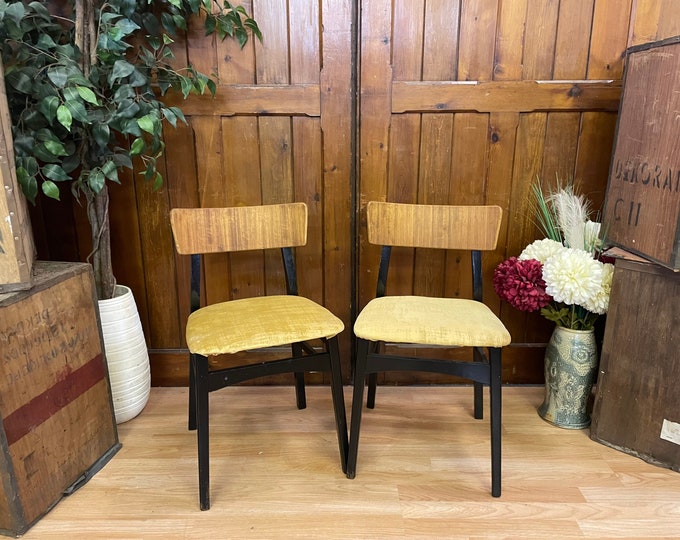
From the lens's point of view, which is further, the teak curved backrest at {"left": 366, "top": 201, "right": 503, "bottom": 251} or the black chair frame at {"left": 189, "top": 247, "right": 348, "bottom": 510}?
the teak curved backrest at {"left": 366, "top": 201, "right": 503, "bottom": 251}

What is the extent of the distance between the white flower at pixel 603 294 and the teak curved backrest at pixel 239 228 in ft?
3.19

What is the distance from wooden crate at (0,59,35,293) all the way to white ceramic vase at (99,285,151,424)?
43 cm

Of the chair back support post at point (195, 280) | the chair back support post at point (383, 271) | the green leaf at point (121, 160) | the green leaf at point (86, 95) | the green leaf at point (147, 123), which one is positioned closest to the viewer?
the green leaf at point (86, 95)

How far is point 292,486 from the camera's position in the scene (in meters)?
1.53

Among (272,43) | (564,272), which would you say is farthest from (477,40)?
(564,272)

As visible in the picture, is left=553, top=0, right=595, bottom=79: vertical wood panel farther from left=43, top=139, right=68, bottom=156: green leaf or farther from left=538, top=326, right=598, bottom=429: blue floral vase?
left=43, top=139, right=68, bottom=156: green leaf

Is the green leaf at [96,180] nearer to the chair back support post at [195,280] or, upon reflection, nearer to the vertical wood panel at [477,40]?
the chair back support post at [195,280]

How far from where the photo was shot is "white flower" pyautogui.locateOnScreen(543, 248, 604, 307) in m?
1.61

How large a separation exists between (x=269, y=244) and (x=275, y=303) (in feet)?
0.69

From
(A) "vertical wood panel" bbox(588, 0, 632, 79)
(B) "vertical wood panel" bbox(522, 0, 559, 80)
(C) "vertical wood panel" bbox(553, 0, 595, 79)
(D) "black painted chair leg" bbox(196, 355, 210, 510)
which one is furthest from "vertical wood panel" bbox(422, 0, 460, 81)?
(D) "black painted chair leg" bbox(196, 355, 210, 510)

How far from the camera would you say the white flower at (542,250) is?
173 cm

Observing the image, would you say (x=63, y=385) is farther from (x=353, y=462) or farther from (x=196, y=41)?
(x=196, y=41)

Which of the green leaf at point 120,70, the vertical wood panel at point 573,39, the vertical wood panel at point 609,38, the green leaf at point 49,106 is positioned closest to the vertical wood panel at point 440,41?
the vertical wood panel at point 573,39

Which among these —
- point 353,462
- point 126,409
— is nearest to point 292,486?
point 353,462
